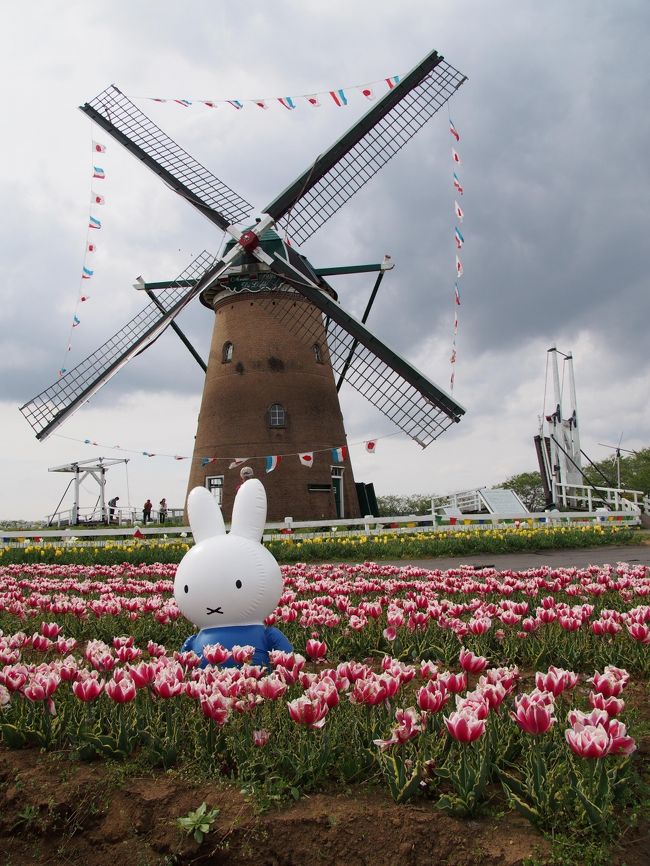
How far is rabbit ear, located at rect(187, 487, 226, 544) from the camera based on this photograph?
4.87 metres

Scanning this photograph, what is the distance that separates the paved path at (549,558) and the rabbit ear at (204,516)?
27.2 ft

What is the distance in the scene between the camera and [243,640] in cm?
445

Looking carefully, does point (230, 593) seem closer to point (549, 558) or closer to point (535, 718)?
point (535, 718)

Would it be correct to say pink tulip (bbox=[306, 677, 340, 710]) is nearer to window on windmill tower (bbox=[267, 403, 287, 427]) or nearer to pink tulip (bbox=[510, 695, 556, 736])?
pink tulip (bbox=[510, 695, 556, 736])

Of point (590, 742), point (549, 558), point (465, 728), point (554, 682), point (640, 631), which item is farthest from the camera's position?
point (549, 558)

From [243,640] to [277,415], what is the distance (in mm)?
17341

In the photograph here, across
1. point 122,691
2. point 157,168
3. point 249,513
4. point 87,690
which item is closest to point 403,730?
point 122,691

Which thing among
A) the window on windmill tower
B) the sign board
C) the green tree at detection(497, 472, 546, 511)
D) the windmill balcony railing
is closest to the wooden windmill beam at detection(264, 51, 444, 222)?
the window on windmill tower

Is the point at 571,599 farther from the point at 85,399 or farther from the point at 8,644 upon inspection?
the point at 85,399

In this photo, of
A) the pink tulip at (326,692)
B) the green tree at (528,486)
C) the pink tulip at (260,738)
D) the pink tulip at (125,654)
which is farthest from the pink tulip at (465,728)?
the green tree at (528,486)

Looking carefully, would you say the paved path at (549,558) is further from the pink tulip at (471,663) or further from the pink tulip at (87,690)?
the pink tulip at (87,690)

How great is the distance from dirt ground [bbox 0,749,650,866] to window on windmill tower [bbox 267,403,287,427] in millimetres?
18890

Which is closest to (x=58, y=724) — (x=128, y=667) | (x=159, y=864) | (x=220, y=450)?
(x=128, y=667)

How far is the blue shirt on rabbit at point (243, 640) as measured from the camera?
4.42 meters
